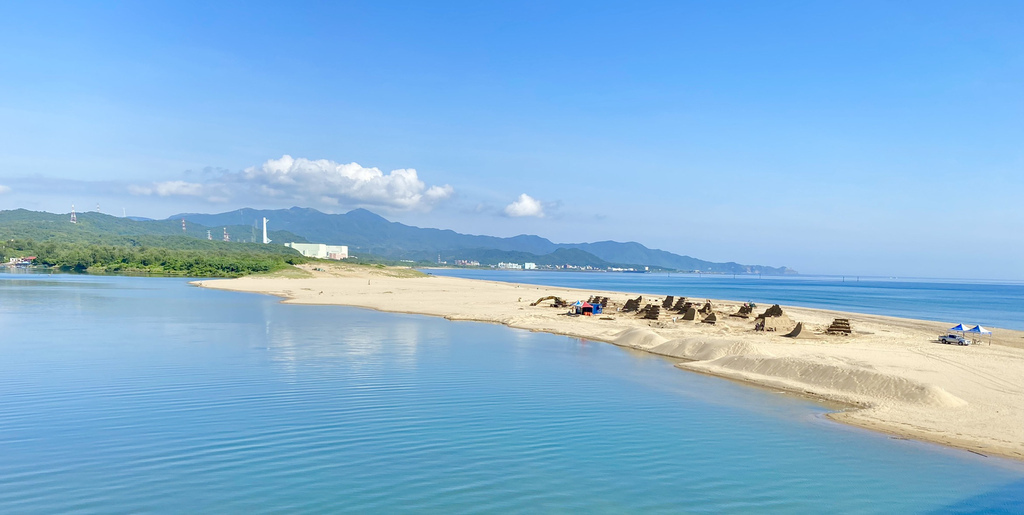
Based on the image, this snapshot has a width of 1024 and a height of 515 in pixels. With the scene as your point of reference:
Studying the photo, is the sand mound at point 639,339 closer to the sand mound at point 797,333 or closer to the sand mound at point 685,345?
the sand mound at point 685,345

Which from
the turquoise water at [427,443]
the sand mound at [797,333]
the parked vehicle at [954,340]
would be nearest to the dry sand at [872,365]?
the sand mound at [797,333]

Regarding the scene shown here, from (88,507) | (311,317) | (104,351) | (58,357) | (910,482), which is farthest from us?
(311,317)

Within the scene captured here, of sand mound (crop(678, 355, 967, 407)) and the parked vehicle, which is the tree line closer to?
sand mound (crop(678, 355, 967, 407))

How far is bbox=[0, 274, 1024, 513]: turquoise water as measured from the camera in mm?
10398

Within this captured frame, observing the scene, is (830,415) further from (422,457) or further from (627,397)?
(422,457)

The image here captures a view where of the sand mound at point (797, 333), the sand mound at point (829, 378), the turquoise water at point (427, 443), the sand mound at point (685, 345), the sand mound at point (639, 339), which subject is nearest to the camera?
the turquoise water at point (427, 443)

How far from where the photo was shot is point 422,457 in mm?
12359

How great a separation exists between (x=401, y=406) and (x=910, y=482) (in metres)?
12.1

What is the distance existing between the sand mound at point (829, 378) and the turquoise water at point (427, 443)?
1.80 m

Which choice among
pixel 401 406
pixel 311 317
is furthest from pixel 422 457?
pixel 311 317

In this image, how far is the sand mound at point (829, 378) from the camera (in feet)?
61.2

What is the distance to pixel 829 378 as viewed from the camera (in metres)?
21.5

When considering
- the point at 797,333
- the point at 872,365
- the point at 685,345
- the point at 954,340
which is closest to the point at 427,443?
the point at 872,365

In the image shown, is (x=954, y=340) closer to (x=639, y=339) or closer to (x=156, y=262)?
(x=639, y=339)
